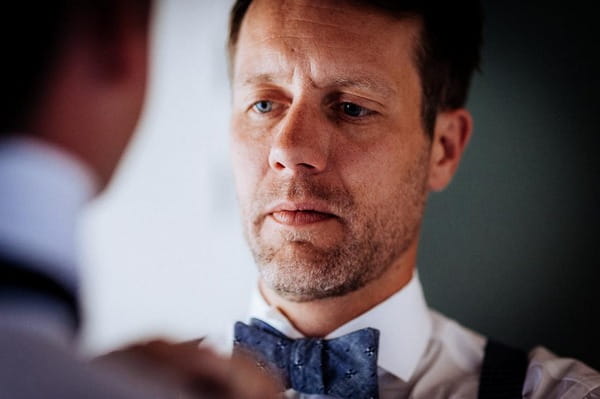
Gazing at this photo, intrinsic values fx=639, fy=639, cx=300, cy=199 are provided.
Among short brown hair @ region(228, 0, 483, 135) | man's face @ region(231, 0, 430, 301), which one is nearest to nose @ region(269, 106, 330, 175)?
man's face @ region(231, 0, 430, 301)

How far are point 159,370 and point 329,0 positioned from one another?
900 millimetres

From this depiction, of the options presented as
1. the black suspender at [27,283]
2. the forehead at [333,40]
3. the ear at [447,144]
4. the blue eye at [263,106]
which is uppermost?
the forehead at [333,40]

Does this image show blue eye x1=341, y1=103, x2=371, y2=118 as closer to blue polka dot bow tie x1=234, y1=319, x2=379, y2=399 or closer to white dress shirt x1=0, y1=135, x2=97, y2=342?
blue polka dot bow tie x1=234, y1=319, x2=379, y2=399

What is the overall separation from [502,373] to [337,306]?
351 mm

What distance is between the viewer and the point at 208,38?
1.82 metres

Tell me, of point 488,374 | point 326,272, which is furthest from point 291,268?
point 488,374

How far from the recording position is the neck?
4.33 feet

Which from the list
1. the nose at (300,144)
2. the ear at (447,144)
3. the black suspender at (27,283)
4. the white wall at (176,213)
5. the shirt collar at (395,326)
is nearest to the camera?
the black suspender at (27,283)

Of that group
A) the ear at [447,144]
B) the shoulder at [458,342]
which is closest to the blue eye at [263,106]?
the ear at [447,144]

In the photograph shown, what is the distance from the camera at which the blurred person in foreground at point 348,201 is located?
124cm

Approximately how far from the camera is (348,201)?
4.11 feet

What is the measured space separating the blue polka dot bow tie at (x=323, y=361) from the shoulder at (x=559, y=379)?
32 cm

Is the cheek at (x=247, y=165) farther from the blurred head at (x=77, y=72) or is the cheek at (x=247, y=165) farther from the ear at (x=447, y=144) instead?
the blurred head at (x=77, y=72)

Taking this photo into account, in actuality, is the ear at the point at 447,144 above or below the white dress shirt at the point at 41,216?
above
